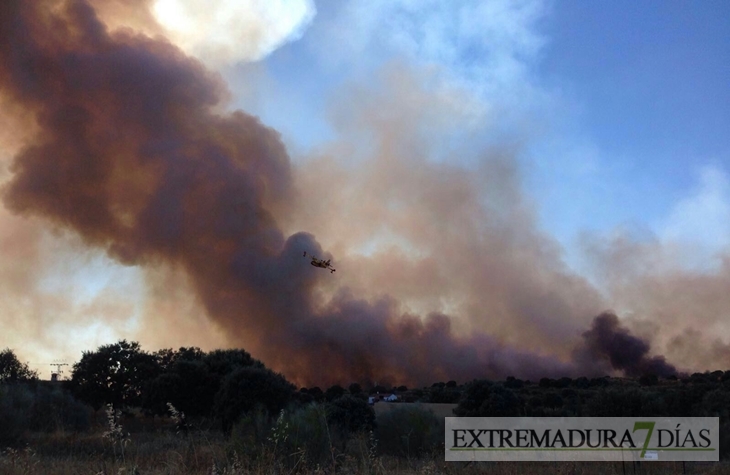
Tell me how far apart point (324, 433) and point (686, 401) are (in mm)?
24061

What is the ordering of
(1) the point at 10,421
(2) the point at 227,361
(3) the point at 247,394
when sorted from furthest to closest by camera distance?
(2) the point at 227,361, (3) the point at 247,394, (1) the point at 10,421

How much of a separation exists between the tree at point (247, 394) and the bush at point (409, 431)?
32.1 feet

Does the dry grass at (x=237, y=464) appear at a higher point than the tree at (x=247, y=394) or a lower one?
lower

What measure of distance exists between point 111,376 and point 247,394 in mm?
23516

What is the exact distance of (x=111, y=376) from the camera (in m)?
52.1

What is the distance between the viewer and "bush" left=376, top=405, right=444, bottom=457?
2242cm

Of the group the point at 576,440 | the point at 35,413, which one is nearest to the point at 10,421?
the point at 35,413

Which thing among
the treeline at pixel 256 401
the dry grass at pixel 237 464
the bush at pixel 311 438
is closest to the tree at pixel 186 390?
the treeline at pixel 256 401

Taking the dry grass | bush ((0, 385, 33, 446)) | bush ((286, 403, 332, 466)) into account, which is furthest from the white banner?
bush ((0, 385, 33, 446))

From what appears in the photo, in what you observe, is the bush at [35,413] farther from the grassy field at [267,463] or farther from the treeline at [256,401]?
the grassy field at [267,463]

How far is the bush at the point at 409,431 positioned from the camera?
883 inches

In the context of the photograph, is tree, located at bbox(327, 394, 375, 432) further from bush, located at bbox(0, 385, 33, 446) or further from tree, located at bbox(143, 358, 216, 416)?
tree, located at bbox(143, 358, 216, 416)

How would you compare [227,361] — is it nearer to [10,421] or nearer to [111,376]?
[111,376]

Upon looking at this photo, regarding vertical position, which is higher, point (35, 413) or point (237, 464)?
point (237, 464)
